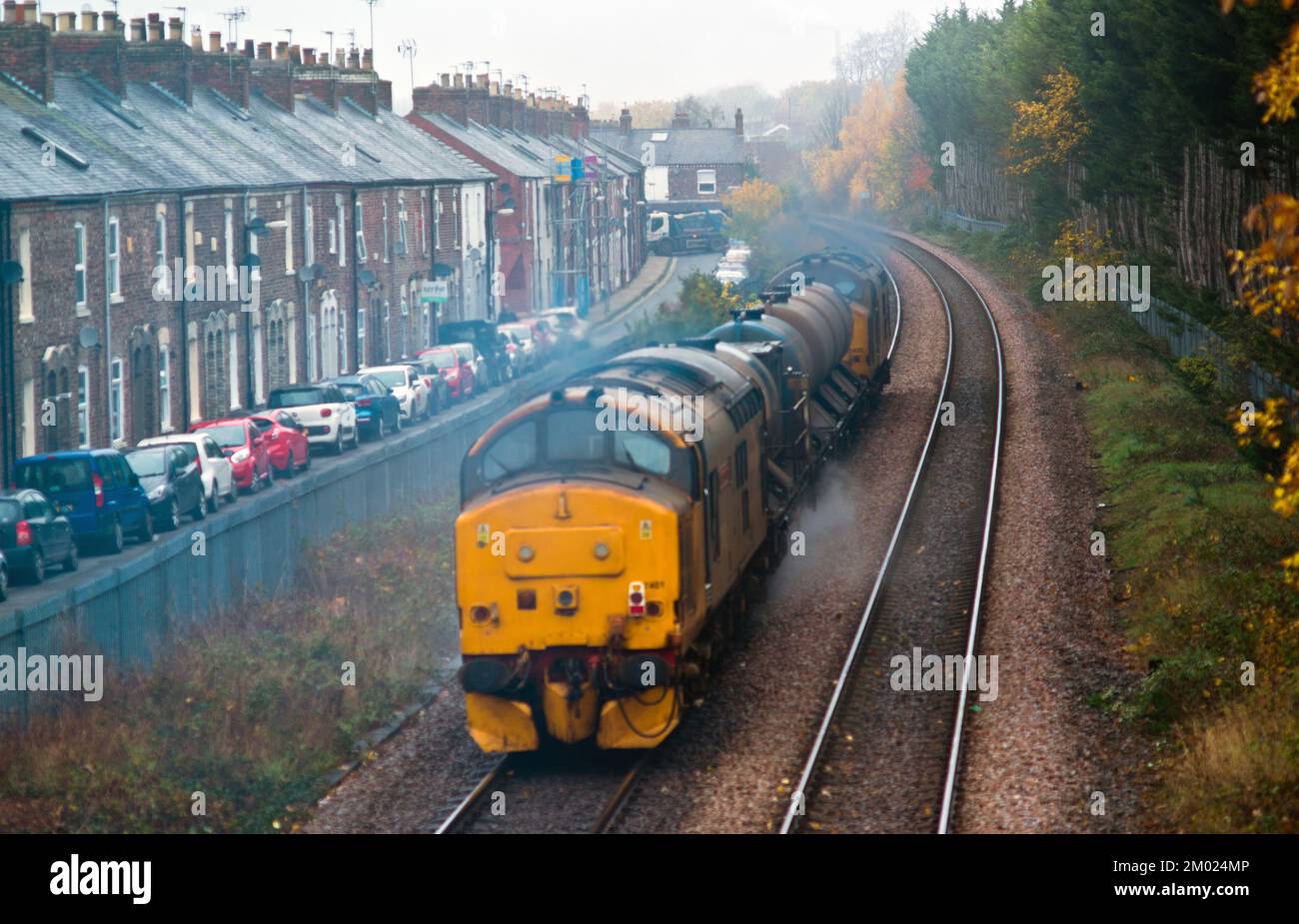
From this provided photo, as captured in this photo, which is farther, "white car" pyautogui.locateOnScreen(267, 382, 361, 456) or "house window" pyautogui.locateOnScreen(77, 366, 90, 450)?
"white car" pyautogui.locateOnScreen(267, 382, 361, 456)

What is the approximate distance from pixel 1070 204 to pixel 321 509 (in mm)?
36976

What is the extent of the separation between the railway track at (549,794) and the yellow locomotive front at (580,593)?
0.35m

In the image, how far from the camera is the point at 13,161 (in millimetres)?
32531

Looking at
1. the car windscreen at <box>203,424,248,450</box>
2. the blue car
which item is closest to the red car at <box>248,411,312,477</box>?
the car windscreen at <box>203,424,248,450</box>

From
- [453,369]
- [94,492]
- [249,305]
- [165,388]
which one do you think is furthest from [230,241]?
[94,492]

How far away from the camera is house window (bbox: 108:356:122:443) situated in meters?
36.0

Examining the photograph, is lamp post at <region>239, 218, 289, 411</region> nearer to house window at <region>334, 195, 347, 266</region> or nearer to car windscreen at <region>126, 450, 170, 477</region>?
house window at <region>334, 195, 347, 266</region>

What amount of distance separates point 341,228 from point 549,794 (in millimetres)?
36170

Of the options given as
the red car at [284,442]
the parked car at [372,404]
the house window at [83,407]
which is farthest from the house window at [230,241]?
the house window at [83,407]

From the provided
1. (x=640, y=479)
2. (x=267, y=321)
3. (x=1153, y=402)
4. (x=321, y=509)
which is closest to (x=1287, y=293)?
(x=640, y=479)

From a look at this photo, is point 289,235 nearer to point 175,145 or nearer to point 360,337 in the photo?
point 175,145

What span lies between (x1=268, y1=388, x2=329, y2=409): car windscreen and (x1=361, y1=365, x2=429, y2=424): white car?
397cm

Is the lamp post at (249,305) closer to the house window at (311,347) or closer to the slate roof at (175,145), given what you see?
the slate roof at (175,145)
